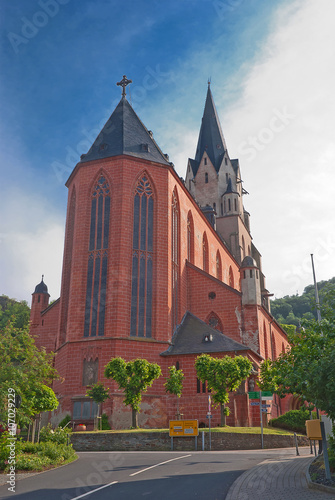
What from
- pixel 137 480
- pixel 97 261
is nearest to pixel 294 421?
pixel 97 261

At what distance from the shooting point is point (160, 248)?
1470 inches

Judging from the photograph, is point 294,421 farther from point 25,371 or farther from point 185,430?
point 25,371

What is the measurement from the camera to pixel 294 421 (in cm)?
3173

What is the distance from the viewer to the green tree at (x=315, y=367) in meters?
12.4

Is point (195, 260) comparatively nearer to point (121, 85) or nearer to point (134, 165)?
point (134, 165)

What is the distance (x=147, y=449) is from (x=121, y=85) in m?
31.9

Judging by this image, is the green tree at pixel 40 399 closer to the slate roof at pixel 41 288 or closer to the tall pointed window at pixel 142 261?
the tall pointed window at pixel 142 261

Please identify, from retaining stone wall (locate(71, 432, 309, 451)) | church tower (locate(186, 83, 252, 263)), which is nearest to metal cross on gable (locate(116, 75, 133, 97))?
church tower (locate(186, 83, 252, 263))

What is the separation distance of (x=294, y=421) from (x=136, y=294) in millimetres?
13317

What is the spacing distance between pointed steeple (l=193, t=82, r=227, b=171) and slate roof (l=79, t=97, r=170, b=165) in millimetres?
24672

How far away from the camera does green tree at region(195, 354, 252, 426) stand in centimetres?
2873

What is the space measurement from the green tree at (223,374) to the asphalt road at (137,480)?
10.8 m

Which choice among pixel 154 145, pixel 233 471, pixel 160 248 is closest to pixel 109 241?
A: pixel 160 248

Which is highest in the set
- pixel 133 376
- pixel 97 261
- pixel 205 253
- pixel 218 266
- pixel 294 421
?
pixel 205 253
